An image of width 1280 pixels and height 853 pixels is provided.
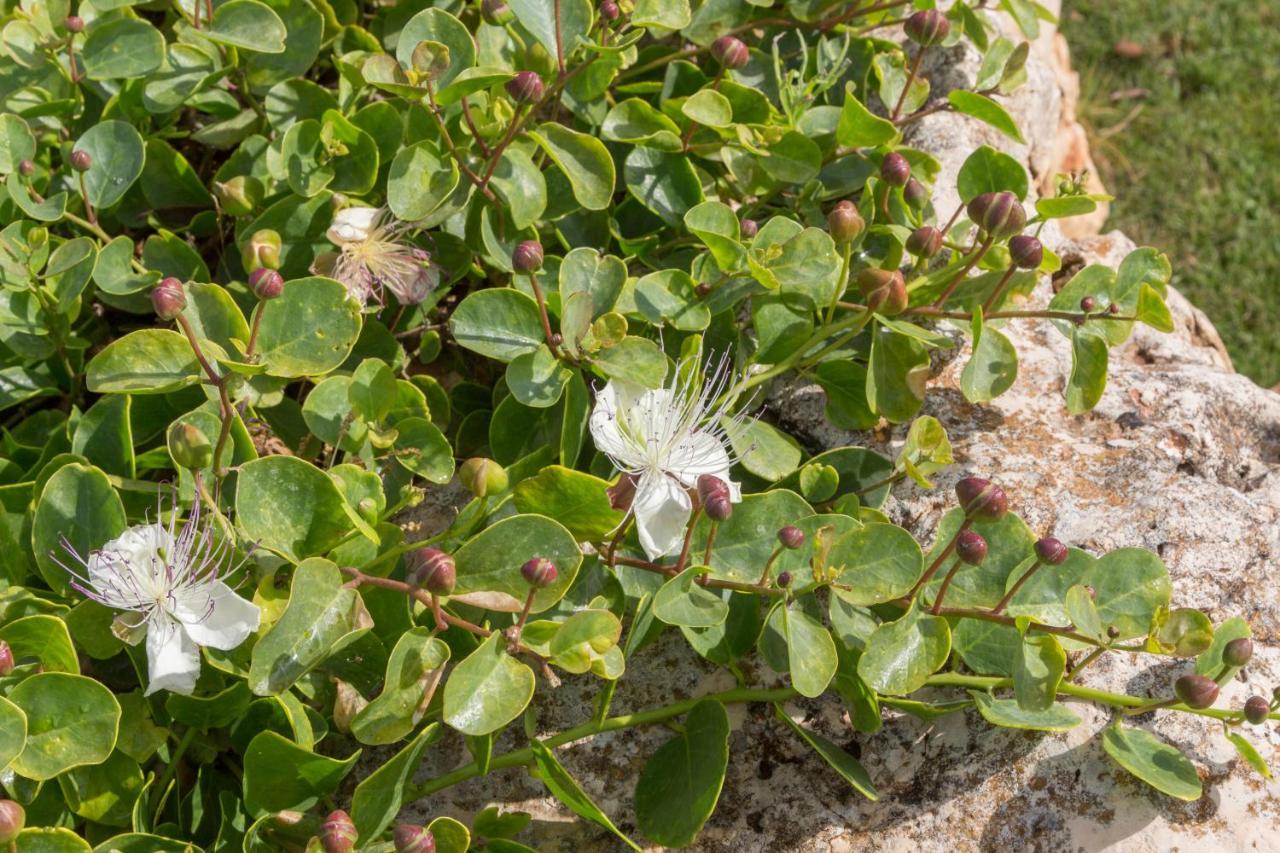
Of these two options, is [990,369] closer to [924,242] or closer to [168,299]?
[924,242]

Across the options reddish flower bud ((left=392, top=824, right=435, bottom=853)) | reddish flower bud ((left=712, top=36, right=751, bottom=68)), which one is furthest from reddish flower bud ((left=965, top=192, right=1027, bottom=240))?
reddish flower bud ((left=392, top=824, right=435, bottom=853))

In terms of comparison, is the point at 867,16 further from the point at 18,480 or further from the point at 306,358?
the point at 18,480

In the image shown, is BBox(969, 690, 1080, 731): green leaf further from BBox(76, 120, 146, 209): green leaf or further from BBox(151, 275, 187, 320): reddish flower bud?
BBox(76, 120, 146, 209): green leaf

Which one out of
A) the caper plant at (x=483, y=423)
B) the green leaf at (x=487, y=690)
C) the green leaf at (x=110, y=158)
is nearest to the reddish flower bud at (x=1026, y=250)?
the caper plant at (x=483, y=423)

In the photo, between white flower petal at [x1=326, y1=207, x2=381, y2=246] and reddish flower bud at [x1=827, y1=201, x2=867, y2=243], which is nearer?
reddish flower bud at [x1=827, y1=201, x2=867, y2=243]

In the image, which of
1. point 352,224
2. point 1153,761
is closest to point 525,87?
point 352,224

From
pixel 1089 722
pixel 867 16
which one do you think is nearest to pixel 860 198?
pixel 867 16
